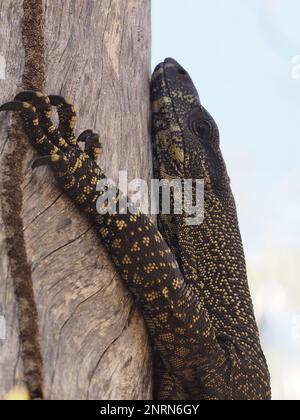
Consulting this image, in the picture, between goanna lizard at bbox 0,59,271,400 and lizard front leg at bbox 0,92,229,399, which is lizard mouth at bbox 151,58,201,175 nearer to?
goanna lizard at bbox 0,59,271,400

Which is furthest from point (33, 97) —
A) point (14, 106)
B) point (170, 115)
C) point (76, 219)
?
point (170, 115)

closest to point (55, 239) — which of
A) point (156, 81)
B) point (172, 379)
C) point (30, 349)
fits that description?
point (30, 349)

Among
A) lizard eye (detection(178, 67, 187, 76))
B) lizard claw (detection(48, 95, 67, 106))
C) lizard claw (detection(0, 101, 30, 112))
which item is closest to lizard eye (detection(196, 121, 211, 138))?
lizard eye (detection(178, 67, 187, 76))

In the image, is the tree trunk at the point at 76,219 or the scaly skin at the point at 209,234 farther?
the scaly skin at the point at 209,234

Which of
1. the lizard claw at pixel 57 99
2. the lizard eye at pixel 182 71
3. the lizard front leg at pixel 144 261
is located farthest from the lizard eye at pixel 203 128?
the lizard claw at pixel 57 99

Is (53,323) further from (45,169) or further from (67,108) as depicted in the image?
(67,108)

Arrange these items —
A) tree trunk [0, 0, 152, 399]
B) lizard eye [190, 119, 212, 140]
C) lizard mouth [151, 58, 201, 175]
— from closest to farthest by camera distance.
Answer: tree trunk [0, 0, 152, 399] < lizard mouth [151, 58, 201, 175] < lizard eye [190, 119, 212, 140]

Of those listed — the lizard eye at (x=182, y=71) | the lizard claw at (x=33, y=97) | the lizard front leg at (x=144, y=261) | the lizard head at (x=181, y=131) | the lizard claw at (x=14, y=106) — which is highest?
the lizard eye at (x=182, y=71)

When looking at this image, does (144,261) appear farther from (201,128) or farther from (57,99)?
(201,128)

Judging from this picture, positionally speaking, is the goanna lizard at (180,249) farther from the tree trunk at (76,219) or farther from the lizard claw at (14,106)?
the tree trunk at (76,219)
